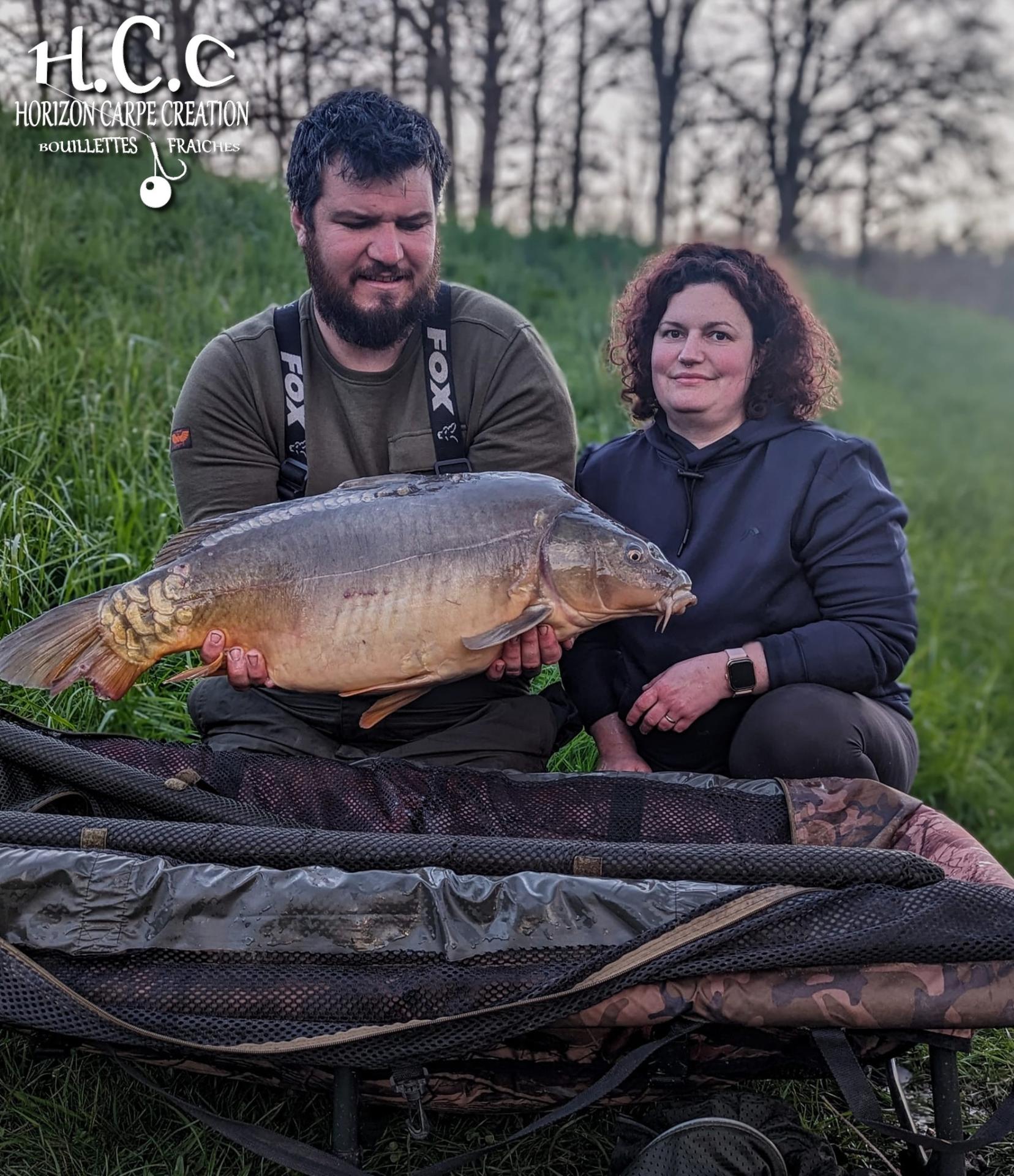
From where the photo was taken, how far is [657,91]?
38.8 feet

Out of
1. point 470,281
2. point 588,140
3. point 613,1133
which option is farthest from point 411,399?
point 588,140

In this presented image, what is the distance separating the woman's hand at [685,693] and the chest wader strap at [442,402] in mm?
583

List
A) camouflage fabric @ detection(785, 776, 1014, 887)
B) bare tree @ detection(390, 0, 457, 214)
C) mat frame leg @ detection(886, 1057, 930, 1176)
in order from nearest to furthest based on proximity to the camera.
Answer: mat frame leg @ detection(886, 1057, 930, 1176), camouflage fabric @ detection(785, 776, 1014, 887), bare tree @ detection(390, 0, 457, 214)

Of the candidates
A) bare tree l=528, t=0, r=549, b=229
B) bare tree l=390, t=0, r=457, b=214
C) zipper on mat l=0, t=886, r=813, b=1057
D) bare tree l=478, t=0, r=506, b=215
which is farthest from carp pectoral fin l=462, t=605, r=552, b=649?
bare tree l=528, t=0, r=549, b=229

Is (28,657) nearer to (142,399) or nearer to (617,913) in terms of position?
(617,913)

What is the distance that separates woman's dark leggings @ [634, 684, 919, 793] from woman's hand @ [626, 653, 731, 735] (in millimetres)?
94

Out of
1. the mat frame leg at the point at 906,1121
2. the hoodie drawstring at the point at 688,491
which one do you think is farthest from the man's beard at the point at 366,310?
the mat frame leg at the point at 906,1121

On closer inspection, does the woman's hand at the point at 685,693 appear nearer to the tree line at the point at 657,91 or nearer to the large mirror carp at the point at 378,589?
the large mirror carp at the point at 378,589

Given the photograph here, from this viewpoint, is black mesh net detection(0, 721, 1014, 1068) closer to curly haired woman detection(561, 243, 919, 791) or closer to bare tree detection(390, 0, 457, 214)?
curly haired woman detection(561, 243, 919, 791)

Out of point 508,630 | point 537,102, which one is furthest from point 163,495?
point 537,102

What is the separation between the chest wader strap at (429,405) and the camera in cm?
251

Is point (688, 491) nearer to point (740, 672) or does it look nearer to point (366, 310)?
point (740, 672)

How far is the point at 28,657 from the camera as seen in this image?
6.77ft

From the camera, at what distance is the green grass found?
188 centimetres
